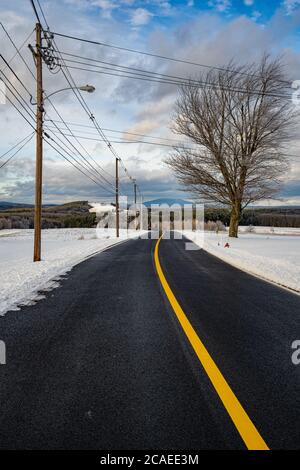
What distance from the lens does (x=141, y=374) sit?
12.9 feet

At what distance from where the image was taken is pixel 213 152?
30.3m

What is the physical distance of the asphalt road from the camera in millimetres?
2809

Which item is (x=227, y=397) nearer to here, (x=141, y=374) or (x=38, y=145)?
(x=141, y=374)

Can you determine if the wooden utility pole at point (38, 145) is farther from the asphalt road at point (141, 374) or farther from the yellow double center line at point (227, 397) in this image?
the yellow double center line at point (227, 397)

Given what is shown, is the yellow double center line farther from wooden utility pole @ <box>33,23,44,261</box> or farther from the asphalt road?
wooden utility pole @ <box>33,23,44,261</box>

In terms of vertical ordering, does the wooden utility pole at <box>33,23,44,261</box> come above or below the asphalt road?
above

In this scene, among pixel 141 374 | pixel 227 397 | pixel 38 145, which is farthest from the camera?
pixel 38 145

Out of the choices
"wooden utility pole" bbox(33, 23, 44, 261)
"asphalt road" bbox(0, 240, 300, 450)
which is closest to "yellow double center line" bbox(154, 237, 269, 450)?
"asphalt road" bbox(0, 240, 300, 450)

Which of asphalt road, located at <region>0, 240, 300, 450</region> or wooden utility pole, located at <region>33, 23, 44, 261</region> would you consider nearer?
asphalt road, located at <region>0, 240, 300, 450</region>

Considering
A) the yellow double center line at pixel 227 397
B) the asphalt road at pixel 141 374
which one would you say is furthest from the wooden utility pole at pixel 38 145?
the yellow double center line at pixel 227 397

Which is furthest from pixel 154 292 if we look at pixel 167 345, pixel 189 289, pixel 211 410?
pixel 211 410

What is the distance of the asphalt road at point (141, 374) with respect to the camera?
281cm

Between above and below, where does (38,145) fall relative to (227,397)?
above

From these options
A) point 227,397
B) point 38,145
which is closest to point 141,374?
point 227,397
